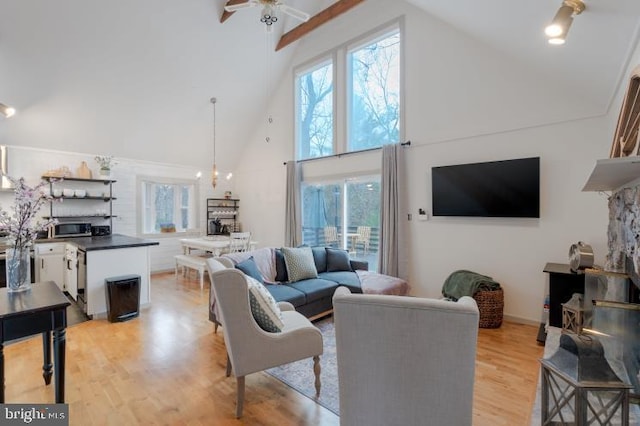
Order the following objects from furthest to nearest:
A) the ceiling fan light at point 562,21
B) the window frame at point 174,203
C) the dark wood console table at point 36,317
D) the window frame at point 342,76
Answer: the window frame at point 174,203
the window frame at point 342,76
the ceiling fan light at point 562,21
the dark wood console table at point 36,317

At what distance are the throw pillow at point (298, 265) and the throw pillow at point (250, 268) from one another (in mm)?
478

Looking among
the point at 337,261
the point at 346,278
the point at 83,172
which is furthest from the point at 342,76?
the point at 83,172

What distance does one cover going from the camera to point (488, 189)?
12.5 feet

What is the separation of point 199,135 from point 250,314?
5.54 meters

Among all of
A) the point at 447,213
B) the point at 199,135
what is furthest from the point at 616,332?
the point at 199,135

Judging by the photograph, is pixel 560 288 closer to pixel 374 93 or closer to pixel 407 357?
pixel 407 357

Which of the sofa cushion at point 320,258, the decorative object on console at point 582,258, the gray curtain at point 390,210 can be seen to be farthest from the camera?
the gray curtain at point 390,210

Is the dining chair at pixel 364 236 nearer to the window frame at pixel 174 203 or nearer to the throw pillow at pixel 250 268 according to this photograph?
the throw pillow at pixel 250 268

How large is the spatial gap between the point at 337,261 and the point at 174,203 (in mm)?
4598

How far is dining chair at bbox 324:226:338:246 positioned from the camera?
5.68 metres

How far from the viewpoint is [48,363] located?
2398mm

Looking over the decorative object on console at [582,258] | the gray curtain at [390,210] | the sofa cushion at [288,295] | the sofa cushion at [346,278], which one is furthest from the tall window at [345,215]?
the decorative object on console at [582,258]

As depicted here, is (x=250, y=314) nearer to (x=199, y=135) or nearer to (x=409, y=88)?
(x=409, y=88)

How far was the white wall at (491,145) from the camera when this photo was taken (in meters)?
3.31
